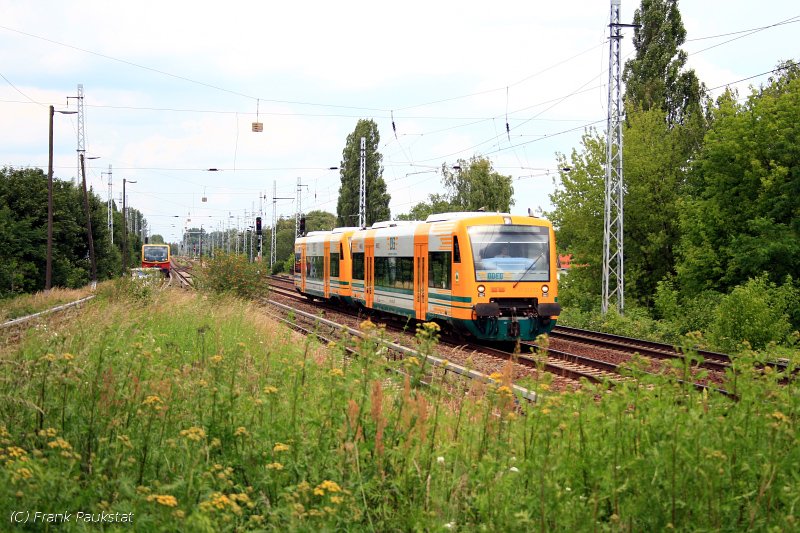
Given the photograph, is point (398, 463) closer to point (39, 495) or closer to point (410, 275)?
point (39, 495)

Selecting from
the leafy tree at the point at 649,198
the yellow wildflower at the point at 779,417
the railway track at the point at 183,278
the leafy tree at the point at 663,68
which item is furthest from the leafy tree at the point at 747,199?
the yellow wildflower at the point at 779,417

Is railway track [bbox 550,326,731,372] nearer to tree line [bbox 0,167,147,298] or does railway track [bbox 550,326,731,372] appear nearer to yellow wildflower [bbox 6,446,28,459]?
yellow wildflower [bbox 6,446,28,459]

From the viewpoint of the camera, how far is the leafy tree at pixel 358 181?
2586 inches

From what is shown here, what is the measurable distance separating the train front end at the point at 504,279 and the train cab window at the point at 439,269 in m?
0.45

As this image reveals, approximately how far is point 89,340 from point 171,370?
1393mm

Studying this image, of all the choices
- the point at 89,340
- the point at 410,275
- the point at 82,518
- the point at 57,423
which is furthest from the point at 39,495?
the point at 410,275

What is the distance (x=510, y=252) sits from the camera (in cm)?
1744

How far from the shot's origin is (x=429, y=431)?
5465 millimetres

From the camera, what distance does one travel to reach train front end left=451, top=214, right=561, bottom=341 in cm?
1698

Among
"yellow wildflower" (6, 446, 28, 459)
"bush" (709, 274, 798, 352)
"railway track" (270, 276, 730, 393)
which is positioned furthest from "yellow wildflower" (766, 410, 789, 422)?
"bush" (709, 274, 798, 352)

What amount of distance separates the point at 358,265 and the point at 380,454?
860 inches

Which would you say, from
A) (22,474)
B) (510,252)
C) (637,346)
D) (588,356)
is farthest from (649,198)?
(22,474)

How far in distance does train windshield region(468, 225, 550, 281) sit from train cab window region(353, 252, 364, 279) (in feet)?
29.7

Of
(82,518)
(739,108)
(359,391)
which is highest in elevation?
(739,108)
